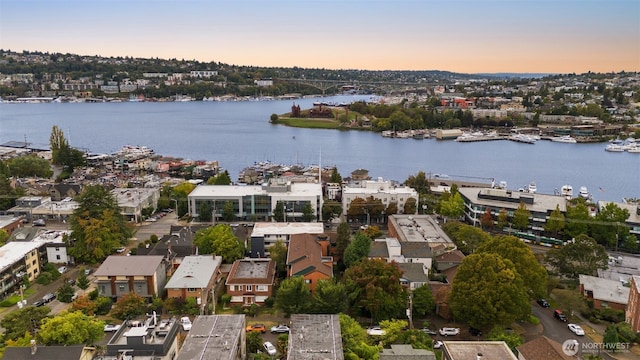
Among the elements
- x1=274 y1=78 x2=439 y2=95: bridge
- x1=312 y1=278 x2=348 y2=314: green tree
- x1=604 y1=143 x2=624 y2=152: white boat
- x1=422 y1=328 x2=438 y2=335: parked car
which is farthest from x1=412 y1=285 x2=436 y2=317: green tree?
x1=274 y1=78 x2=439 y2=95: bridge

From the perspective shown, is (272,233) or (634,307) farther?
(272,233)

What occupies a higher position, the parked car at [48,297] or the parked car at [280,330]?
the parked car at [280,330]

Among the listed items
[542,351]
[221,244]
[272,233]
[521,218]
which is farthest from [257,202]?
[542,351]

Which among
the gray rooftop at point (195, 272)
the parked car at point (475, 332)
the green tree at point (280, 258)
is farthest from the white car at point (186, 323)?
the parked car at point (475, 332)

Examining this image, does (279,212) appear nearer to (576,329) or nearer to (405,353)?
(405,353)

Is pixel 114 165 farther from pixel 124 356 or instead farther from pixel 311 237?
pixel 124 356

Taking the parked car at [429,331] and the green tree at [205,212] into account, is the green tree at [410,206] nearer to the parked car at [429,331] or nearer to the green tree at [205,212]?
the green tree at [205,212]

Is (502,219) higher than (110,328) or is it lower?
higher
